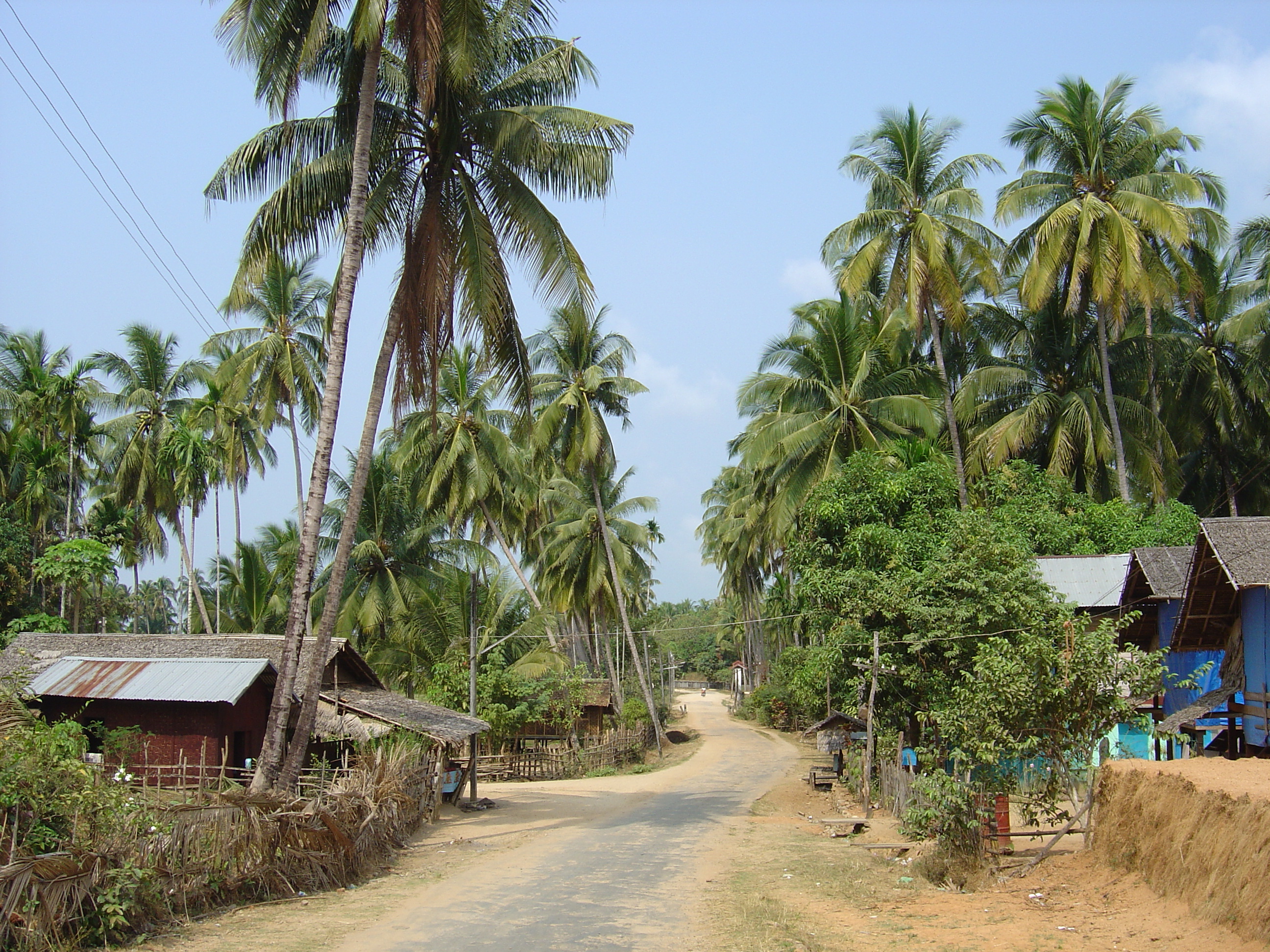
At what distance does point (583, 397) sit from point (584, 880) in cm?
2274

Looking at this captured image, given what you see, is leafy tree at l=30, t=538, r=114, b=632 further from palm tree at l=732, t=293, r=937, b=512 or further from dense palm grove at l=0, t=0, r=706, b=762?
palm tree at l=732, t=293, r=937, b=512

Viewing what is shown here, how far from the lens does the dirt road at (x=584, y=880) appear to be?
10195 mm

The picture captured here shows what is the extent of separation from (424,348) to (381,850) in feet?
25.5

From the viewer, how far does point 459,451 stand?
111 feet

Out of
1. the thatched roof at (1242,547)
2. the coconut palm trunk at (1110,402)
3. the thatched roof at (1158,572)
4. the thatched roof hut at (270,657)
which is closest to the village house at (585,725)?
the thatched roof hut at (270,657)

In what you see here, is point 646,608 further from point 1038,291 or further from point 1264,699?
point 1264,699

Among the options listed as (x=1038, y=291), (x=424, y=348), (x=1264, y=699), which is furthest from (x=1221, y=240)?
(x=424, y=348)

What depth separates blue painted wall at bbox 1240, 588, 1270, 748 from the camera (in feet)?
47.9

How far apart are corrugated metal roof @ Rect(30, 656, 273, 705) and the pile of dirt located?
12813 millimetres

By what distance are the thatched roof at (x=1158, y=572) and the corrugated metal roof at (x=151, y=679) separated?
15.9 m

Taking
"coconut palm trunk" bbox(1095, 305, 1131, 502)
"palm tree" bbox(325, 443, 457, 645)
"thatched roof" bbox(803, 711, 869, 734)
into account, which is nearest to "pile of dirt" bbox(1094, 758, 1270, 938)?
"thatched roof" bbox(803, 711, 869, 734)

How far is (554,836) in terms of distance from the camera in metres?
17.7

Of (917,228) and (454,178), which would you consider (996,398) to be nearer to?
(917,228)

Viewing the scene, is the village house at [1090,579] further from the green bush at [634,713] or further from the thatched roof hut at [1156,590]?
the green bush at [634,713]
